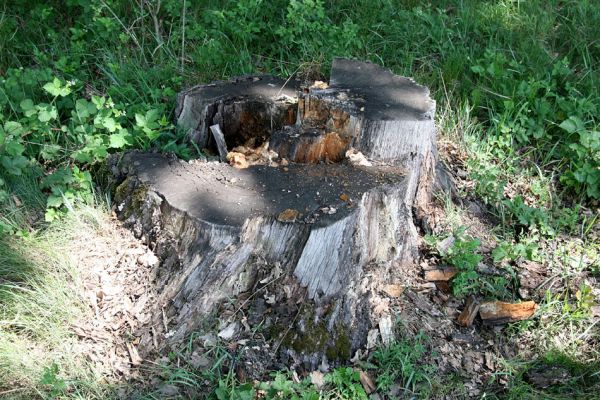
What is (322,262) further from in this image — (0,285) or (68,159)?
(68,159)

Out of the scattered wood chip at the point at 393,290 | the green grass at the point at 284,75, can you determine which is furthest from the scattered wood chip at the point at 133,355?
the scattered wood chip at the point at 393,290

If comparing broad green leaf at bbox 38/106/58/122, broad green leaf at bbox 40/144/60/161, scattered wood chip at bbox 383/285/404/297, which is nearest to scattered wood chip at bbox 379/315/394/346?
scattered wood chip at bbox 383/285/404/297

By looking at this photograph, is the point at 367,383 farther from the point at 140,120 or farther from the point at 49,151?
the point at 49,151

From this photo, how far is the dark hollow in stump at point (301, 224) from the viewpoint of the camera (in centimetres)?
293

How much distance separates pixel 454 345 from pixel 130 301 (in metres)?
1.61

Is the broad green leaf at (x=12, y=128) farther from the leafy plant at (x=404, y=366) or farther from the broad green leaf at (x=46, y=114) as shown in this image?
the leafy plant at (x=404, y=366)

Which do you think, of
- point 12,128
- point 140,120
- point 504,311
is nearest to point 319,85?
point 140,120

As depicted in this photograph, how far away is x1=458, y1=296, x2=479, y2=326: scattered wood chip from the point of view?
125 inches

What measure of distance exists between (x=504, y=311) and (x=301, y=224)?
3.82ft

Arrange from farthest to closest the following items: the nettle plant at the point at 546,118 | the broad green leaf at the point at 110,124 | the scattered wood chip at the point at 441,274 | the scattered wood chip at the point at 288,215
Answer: the nettle plant at the point at 546,118, the broad green leaf at the point at 110,124, the scattered wood chip at the point at 441,274, the scattered wood chip at the point at 288,215

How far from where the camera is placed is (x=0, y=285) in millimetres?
3102

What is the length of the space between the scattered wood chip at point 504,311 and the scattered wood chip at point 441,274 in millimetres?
244

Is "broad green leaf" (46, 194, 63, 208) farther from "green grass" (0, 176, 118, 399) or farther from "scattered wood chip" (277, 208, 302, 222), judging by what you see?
"scattered wood chip" (277, 208, 302, 222)

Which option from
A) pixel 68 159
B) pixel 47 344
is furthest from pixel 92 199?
pixel 47 344
